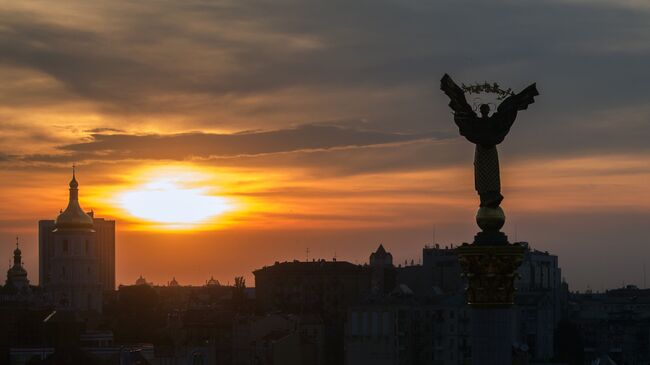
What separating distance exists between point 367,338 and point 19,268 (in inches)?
2424

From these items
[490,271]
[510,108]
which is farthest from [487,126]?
[490,271]

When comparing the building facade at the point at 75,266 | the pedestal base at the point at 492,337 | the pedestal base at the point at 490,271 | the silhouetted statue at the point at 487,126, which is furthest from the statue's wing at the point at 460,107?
the building facade at the point at 75,266

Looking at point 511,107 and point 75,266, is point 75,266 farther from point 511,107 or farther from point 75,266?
point 511,107

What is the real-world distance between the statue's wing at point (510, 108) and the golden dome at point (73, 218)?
16260 cm

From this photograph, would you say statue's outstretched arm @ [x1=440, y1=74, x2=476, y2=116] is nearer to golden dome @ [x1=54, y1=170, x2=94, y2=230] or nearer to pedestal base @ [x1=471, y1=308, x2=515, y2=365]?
pedestal base @ [x1=471, y1=308, x2=515, y2=365]

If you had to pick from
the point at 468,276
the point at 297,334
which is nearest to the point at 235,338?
the point at 297,334

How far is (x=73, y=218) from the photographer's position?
7126 inches

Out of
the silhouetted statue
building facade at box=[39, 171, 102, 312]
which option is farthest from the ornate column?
building facade at box=[39, 171, 102, 312]

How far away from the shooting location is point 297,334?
136 meters

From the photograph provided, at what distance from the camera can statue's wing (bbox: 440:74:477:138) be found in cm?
1973

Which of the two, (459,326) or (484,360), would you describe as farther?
(459,326)

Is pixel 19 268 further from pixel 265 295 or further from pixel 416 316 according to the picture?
pixel 416 316

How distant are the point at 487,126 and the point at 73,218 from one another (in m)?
163

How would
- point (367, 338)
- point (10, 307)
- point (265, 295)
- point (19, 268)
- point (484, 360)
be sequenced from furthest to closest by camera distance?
point (19, 268) < point (265, 295) < point (10, 307) < point (367, 338) < point (484, 360)
